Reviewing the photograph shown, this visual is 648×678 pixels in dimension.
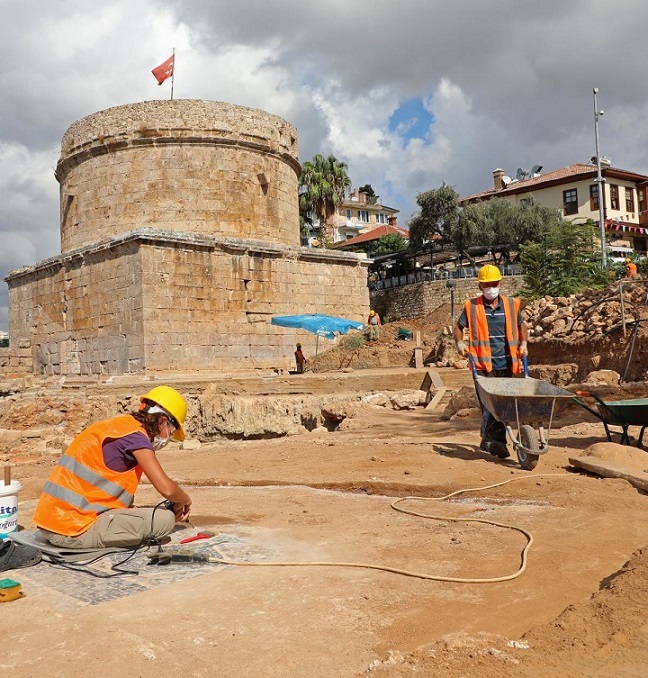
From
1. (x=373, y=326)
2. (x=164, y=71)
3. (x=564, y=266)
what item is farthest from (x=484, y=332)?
(x=564, y=266)

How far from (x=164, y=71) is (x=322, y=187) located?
18133mm

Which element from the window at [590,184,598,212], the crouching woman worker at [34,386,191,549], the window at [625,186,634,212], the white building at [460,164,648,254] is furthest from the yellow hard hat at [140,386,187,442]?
the window at [625,186,634,212]

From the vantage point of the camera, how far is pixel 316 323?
2067 cm

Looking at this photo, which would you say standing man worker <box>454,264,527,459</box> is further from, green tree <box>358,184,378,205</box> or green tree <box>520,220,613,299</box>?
green tree <box>358,184,378,205</box>

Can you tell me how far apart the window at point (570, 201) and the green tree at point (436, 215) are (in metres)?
11.1

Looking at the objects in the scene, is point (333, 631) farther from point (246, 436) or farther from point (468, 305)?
point (246, 436)

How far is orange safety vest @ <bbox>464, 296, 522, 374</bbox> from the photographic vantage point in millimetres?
7438

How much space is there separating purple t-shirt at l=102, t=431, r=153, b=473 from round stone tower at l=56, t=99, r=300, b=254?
662 inches

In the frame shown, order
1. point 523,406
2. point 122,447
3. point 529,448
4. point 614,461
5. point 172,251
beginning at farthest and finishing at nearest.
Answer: point 172,251, point 523,406, point 529,448, point 614,461, point 122,447

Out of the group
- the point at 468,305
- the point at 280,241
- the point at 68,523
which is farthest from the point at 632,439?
the point at 280,241

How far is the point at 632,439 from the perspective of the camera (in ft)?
26.1

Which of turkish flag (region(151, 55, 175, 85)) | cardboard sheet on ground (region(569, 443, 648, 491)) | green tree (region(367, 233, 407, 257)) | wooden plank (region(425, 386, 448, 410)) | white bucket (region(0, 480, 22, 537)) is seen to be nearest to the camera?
white bucket (region(0, 480, 22, 537))

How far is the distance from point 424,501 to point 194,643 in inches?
127

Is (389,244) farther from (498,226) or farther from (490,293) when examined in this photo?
(490,293)
